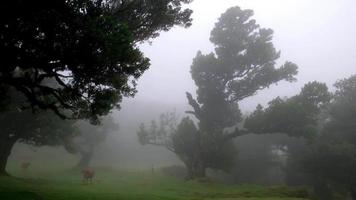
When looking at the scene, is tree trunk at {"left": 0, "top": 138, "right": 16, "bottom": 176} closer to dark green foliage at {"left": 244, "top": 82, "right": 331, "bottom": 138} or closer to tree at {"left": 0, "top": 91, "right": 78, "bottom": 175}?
tree at {"left": 0, "top": 91, "right": 78, "bottom": 175}

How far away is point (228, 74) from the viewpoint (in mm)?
48062

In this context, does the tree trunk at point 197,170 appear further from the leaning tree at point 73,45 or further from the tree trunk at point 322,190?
the leaning tree at point 73,45

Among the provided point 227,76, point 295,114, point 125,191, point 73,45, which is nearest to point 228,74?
point 227,76

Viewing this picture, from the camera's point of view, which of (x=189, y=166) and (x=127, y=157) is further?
(x=127, y=157)

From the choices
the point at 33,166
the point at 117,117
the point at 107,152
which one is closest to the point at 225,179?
the point at 33,166

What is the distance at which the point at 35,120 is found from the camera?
35.8 metres

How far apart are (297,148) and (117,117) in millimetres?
68801

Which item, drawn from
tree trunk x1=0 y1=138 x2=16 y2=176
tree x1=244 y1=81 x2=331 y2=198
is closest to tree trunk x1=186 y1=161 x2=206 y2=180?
tree x1=244 y1=81 x2=331 y2=198

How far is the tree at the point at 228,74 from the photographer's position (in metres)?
46.5

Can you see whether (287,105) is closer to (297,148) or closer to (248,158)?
(297,148)

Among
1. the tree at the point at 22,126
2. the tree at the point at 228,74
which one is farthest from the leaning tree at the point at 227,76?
the tree at the point at 22,126

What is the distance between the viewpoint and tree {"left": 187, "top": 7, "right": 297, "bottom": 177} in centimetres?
4653

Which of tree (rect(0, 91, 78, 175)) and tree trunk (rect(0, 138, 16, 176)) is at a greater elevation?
tree (rect(0, 91, 78, 175))

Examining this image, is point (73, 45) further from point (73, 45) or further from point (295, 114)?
point (295, 114)
